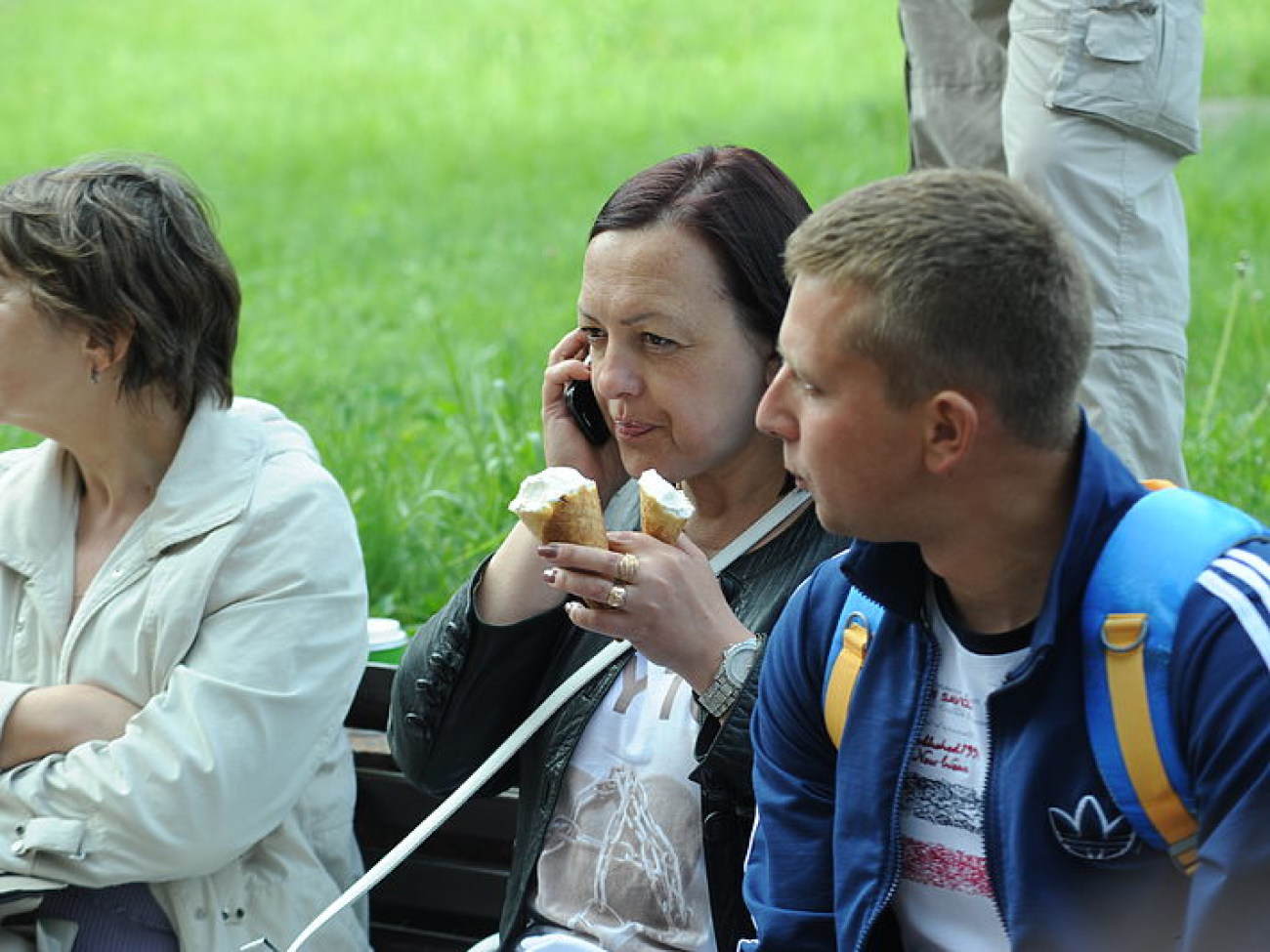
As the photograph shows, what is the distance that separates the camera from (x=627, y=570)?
2436mm

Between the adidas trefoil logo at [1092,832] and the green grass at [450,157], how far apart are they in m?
2.87

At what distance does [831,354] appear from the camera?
2018mm

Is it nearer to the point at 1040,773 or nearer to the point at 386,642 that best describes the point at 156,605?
the point at 386,642

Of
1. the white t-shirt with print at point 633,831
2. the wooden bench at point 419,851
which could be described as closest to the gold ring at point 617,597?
the white t-shirt with print at point 633,831

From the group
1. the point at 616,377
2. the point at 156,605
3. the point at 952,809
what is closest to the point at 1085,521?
the point at 952,809

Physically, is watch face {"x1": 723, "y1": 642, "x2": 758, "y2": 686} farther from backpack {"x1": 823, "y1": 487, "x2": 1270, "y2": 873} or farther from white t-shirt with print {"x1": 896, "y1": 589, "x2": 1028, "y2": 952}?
backpack {"x1": 823, "y1": 487, "x2": 1270, "y2": 873}

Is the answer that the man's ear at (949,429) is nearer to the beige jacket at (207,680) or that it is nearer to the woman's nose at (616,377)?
the woman's nose at (616,377)

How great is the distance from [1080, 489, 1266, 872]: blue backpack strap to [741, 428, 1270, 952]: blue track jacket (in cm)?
2

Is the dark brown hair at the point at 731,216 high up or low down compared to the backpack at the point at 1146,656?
up

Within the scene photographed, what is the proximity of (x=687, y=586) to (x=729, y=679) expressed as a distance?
5.3 inches

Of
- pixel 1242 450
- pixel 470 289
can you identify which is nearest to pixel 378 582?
A: pixel 1242 450

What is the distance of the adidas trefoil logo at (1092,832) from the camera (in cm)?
195

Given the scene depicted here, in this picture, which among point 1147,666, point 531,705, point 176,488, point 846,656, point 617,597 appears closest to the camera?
Result: point 1147,666

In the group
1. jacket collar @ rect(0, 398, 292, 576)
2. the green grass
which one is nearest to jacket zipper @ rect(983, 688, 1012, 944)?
jacket collar @ rect(0, 398, 292, 576)
